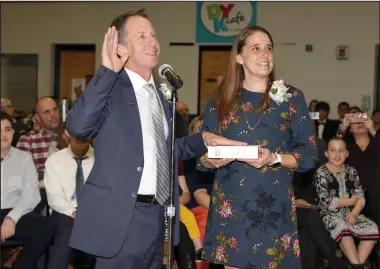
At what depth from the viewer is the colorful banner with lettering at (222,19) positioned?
1187cm

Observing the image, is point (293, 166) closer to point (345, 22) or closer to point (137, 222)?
point (137, 222)

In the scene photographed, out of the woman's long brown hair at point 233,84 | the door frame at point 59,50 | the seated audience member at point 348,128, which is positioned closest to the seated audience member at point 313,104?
the door frame at point 59,50

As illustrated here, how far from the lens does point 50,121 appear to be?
20.7 feet

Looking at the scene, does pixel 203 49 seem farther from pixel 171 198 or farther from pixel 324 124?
pixel 171 198

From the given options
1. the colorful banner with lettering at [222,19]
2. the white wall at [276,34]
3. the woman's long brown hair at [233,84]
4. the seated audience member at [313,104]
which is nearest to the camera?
the woman's long brown hair at [233,84]

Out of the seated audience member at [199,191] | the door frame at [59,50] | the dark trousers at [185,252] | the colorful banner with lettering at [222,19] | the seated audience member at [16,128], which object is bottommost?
the dark trousers at [185,252]

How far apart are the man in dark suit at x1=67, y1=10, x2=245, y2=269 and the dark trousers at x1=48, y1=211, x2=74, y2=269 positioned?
2.09 meters

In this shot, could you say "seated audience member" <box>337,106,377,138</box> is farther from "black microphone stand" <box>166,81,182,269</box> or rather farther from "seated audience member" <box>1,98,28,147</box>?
"black microphone stand" <box>166,81,182,269</box>

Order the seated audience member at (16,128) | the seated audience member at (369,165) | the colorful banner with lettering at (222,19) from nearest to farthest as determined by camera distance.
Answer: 1. the seated audience member at (369,165)
2. the seated audience member at (16,128)
3. the colorful banner with lettering at (222,19)

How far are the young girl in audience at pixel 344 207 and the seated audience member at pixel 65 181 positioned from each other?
2.01 m

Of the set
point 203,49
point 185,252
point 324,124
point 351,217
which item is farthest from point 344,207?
point 203,49

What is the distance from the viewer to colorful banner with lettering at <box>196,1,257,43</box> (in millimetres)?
11867

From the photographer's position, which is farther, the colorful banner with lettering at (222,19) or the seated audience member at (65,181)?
the colorful banner with lettering at (222,19)

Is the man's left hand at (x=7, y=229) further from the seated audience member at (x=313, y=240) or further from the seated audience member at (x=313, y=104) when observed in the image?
the seated audience member at (x=313, y=104)
